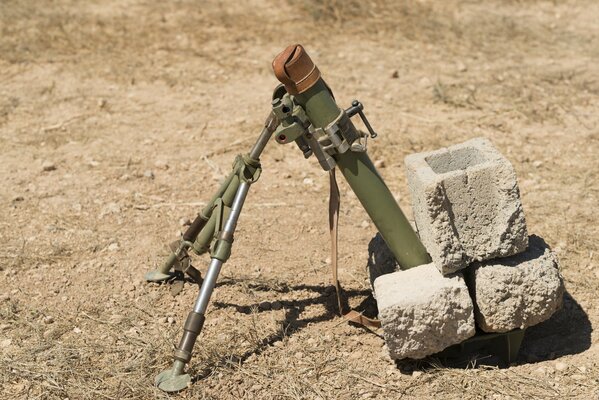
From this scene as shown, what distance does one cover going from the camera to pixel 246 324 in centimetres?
392

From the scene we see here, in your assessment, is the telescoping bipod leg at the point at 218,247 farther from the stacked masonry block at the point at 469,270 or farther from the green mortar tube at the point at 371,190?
the stacked masonry block at the point at 469,270

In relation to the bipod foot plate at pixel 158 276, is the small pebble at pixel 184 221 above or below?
below

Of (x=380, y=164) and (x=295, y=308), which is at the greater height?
(x=295, y=308)

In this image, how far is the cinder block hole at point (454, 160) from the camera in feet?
11.6

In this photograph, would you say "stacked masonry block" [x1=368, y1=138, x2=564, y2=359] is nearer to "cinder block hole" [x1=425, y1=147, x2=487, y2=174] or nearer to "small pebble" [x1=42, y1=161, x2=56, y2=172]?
"cinder block hole" [x1=425, y1=147, x2=487, y2=174]

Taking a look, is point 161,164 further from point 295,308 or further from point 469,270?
point 469,270

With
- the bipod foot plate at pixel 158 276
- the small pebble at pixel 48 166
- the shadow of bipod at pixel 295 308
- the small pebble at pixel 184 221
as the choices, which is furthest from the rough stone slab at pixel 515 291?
the small pebble at pixel 48 166

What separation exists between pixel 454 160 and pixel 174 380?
158 centimetres

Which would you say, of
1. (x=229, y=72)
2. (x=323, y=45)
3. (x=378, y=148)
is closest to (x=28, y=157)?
(x=229, y=72)

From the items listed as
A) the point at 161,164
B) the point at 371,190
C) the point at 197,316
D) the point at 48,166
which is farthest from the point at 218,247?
the point at 48,166

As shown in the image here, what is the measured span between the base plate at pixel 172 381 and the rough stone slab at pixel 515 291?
131 cm

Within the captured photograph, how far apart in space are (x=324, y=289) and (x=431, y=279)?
0.92 m

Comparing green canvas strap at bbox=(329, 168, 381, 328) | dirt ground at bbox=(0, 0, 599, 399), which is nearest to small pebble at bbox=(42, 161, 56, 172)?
dirt ground at bbox=(0, 0, 599, 399)

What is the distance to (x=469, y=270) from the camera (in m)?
3.53
